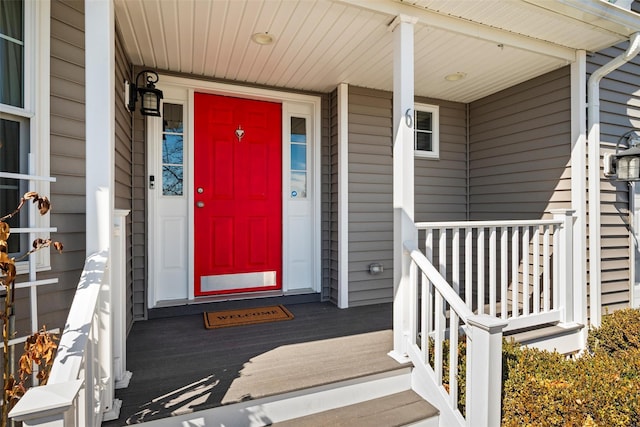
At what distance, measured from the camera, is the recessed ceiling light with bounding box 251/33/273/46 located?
2506mm

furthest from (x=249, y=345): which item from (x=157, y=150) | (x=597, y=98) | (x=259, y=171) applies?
(x=597, y=98)

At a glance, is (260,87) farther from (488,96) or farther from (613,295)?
(613,295)

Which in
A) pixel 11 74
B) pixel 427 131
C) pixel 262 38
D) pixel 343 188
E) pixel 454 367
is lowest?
pixel 454 367

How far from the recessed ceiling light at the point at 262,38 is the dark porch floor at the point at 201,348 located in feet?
7.55

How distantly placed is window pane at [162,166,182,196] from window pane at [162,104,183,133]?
1.21 feet

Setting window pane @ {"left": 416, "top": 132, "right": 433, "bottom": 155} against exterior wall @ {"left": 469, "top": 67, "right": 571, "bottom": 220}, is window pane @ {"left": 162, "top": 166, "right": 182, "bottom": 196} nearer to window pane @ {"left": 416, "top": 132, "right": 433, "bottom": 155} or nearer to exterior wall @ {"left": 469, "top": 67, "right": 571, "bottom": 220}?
window pane @ {"left": 416, "top": 132, "right": 433, "bottom": 155}

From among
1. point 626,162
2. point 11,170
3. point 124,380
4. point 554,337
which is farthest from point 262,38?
point 554,337

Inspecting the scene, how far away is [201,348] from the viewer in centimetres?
240

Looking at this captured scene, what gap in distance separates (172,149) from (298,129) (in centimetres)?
131

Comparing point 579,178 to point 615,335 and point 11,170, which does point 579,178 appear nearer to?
point 615,335

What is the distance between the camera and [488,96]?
3922mm

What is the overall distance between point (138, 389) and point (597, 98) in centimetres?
424

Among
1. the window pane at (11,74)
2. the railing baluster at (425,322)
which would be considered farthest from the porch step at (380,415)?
the window pane at (11,74)

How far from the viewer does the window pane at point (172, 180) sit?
10.4 feet
